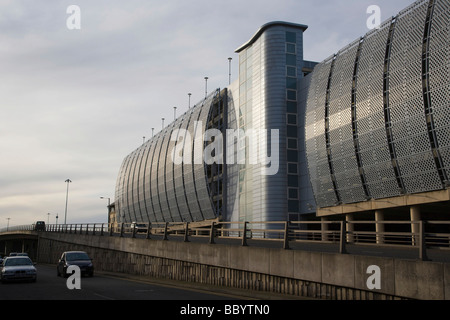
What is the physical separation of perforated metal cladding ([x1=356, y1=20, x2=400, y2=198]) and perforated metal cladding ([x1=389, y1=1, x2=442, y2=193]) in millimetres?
1329

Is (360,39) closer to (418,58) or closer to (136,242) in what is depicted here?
(418,58)

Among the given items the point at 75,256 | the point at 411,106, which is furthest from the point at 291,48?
the point at 75,256

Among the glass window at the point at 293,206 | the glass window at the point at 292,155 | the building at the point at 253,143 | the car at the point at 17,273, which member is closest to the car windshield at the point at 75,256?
the car at the point at 17,273

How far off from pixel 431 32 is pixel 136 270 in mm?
27352

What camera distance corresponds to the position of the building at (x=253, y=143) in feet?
175

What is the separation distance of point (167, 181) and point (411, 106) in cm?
5035

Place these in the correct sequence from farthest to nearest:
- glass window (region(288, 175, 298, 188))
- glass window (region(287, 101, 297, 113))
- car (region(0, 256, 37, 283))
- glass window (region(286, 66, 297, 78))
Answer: glass window (region(286, 66, 297, 78)), glass window (region(287, 101, 297, 113)), glass window (region(288, 175, 298, 188)), car (region(0, 256, 37, 283))

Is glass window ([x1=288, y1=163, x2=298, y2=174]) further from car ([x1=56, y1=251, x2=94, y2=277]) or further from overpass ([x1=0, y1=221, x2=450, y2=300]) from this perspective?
car ([x1=56, y1=251, x2=94, y2=277])

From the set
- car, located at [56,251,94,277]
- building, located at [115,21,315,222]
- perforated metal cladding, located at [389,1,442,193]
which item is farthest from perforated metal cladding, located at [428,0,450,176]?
car, located at [56,251,94,277]

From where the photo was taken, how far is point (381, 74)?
40.9 meters

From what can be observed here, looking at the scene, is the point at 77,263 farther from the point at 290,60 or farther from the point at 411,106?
the point at 290,60

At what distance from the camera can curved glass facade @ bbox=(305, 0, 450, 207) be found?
35.4 meters

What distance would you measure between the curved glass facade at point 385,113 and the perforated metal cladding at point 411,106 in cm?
8

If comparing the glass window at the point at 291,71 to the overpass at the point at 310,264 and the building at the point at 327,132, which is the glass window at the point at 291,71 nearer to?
the building at the point at 327,132
